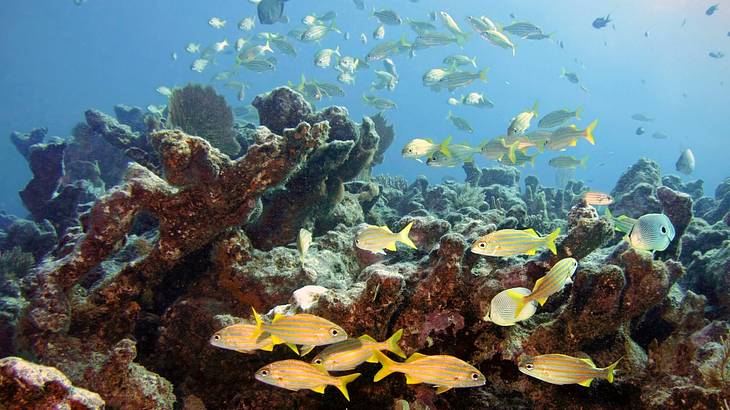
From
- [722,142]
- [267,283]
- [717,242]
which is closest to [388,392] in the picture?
[267,283]

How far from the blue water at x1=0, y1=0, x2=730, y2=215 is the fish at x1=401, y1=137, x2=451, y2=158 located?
90549 mm

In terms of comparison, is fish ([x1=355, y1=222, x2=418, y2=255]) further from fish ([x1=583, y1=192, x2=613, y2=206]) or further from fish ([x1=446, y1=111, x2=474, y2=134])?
fish ([x1=446, y1=111, x2=474, y2=134])

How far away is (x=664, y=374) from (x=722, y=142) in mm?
170895

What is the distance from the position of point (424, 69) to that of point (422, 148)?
141347mm

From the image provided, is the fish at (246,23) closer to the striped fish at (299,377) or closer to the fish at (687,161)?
the fish at (687,161)

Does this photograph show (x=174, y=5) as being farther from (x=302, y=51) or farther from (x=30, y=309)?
(x=30, y=309)

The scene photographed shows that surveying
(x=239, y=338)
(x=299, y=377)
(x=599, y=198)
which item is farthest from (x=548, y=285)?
(x=599, y=198)

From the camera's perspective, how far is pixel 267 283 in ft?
13.8

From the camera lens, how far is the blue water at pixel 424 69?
105 m

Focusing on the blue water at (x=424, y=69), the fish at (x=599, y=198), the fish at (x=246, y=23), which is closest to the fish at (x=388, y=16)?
the fish at (x=246, y=23)

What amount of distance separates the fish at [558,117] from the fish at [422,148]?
3.51 meters

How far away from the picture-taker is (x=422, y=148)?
6477mm

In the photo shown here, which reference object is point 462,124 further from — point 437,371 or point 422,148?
point 437,371

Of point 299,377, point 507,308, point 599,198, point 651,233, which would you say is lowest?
point 299,377
